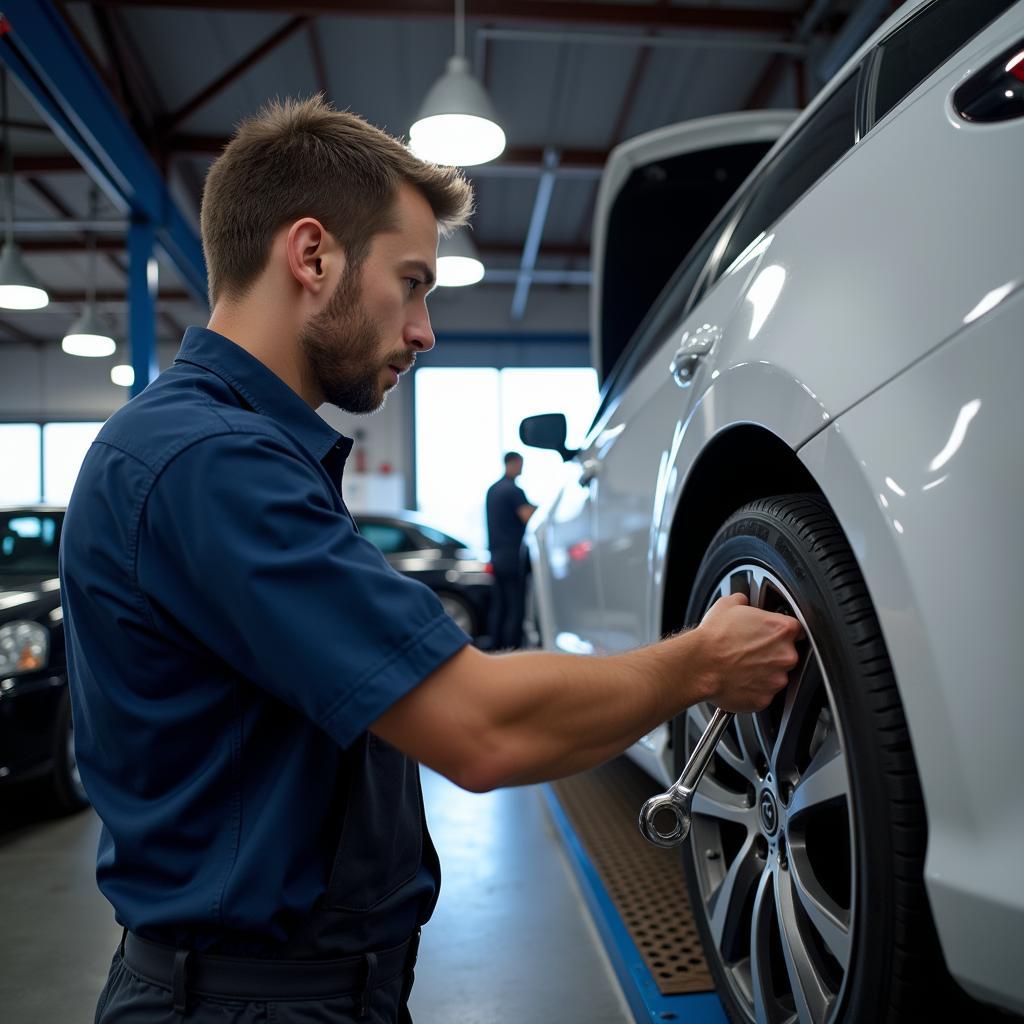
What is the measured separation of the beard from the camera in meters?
1.03

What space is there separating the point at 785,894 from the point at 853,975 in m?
0.18

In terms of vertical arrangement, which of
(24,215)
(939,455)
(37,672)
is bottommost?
(37,672)

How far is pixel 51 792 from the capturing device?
322 centimetres

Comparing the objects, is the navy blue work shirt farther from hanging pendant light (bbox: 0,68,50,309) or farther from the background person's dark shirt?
hanging pendant light (bbox: 0,68,50,309)

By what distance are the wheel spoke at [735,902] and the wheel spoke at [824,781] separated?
19 centimetres

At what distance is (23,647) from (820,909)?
8.94 feet

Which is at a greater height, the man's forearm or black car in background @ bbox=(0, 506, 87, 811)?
the man's forearm

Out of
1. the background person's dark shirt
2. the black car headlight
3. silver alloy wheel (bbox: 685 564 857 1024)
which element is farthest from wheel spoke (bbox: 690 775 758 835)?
the background person's dark shirt

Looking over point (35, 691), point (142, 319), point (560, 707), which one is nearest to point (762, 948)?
point (560, 707)

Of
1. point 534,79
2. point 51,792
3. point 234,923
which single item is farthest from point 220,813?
point 534,79

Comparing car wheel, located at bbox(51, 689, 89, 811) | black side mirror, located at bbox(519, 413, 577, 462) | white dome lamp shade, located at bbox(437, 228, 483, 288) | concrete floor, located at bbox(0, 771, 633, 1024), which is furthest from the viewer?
white dome lamp shade, located at bbox(437, 228, 483, 288)

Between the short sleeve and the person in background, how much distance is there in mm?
5727

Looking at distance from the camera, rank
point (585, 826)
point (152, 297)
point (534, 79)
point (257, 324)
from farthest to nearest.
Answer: point (534, 79) → point (152, 297) → point (585, 826) → point (257, 324)

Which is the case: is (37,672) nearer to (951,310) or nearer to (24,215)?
(951,310)
